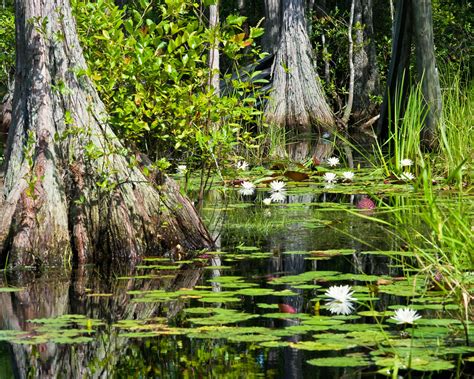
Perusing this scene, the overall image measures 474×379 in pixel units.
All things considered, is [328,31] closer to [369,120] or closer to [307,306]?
[369,120]

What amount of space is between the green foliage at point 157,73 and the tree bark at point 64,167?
11.3 inches

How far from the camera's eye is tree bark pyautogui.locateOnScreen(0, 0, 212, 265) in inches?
250

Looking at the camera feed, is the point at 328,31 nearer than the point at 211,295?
No

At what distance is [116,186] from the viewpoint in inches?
260

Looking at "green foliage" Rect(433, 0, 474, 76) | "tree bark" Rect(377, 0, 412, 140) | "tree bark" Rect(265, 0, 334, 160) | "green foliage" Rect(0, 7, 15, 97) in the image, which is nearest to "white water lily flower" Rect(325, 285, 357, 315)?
"tree bark" Rect(377, 0, 412, 140)

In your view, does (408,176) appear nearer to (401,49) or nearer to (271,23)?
(401,49)

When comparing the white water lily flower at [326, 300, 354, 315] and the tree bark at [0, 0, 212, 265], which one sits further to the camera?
the tree bark at [0, 0, 212, 265]

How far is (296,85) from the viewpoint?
18828mm

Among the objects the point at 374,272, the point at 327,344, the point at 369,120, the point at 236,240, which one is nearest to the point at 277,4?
the point at 369,120

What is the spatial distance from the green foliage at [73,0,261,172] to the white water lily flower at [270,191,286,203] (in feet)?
5.05

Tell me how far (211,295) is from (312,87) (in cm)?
1404

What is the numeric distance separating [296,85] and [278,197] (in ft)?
33.3

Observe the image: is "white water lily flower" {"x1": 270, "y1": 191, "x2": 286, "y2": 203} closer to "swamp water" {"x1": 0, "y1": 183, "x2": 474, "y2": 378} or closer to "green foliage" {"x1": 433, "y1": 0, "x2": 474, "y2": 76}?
"swamp water" {"x1": 0, "y1": 183, "x2": 474, "y2": 378}

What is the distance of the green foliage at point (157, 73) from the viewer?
22.2 ft
